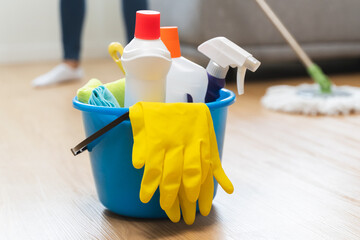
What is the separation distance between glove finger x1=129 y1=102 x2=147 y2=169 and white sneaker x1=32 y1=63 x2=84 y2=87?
1.40 m

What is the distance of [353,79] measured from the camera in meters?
2.12

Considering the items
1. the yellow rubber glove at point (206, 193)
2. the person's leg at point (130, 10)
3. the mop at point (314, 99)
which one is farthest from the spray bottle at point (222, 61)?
the person's leg at point (130, 10)

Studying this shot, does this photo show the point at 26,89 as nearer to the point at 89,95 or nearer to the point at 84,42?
the point at 84,42

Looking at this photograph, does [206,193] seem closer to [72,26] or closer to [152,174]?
[152,174]

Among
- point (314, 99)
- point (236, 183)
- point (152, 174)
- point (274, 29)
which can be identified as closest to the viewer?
point (152, 174)

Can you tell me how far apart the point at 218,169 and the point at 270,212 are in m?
0.14

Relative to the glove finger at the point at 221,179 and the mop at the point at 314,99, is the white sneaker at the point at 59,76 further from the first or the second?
the glove finger at the point at 221,179

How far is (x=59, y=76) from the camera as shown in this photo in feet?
6.67

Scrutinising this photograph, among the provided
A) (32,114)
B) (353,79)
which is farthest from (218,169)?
(353,79)

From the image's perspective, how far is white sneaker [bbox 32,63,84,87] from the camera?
6.55 ft

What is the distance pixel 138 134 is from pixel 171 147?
1.9 inches

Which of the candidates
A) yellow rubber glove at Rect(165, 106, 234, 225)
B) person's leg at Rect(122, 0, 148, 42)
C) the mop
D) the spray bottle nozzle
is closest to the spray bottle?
the spray bottle nozzle

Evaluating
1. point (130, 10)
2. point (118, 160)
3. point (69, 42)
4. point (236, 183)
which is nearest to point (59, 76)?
point (69, 42)

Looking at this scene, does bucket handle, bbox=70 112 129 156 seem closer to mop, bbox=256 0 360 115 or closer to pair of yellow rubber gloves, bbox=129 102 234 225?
pair of yellow rubber gloves, bbox=129 102 234 225
